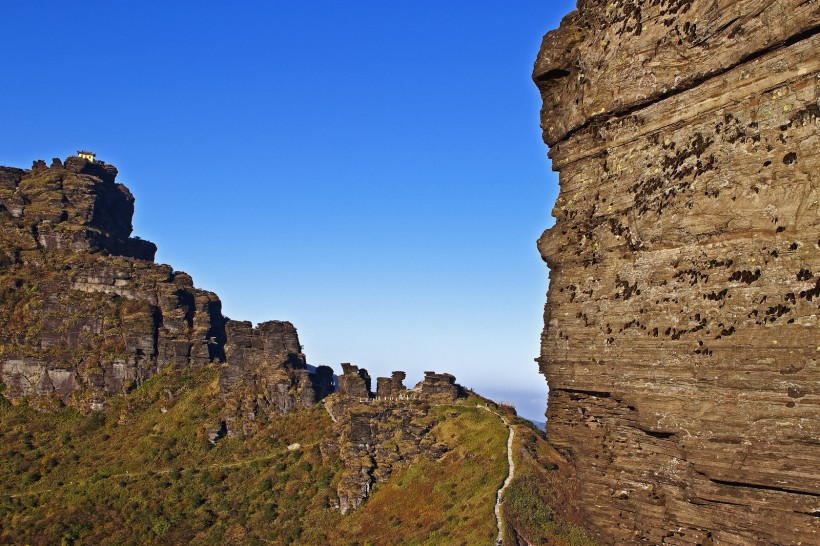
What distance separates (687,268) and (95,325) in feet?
314

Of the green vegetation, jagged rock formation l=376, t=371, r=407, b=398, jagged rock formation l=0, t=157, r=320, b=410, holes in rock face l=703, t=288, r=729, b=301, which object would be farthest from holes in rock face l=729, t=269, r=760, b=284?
jagged rock formation l=0, t=157, r=320, b=410

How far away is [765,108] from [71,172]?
117 m

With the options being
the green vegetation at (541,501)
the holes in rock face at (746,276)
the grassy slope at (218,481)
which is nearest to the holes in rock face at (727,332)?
the holes in rock face at (746,276)

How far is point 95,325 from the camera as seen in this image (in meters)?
95.9

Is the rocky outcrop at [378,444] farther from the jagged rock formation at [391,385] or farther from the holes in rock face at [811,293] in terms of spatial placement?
the holes in rock face at [811,293]

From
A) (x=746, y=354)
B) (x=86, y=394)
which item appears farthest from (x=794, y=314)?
(x=86, y=394)

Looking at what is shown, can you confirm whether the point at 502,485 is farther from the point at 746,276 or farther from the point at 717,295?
the point at 746,276

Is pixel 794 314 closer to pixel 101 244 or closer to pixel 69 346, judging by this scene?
pixel 69 346

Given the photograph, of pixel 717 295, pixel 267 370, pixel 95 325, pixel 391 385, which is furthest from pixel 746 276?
pixel 95 325

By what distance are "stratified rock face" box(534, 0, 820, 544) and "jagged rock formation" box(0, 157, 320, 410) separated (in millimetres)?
74095

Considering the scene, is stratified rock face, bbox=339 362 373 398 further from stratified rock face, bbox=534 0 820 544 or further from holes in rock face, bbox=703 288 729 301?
holes in rock face, bbox=703 288 729 301

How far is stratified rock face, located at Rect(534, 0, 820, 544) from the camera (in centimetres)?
953

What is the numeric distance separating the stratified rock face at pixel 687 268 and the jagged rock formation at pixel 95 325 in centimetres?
7410

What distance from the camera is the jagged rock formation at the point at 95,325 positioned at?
8712cm
